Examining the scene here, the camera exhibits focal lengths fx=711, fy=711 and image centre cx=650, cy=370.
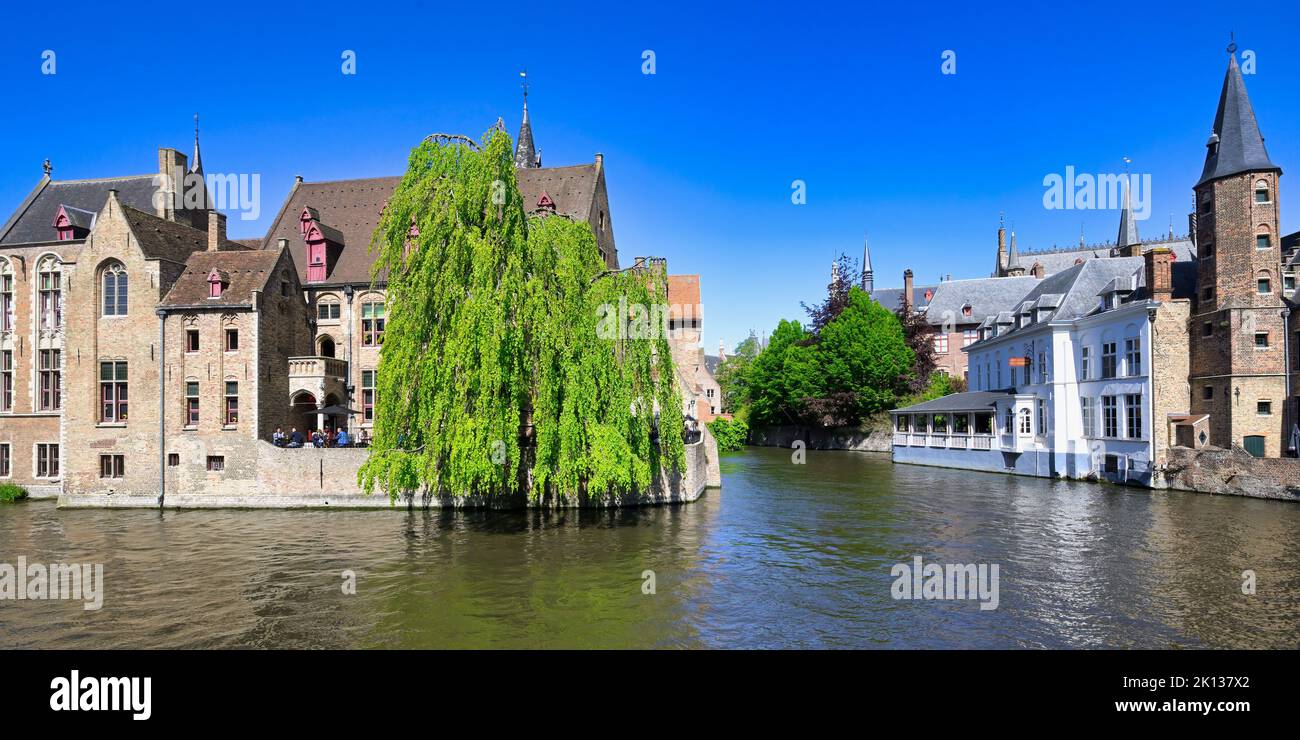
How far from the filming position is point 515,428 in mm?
19797

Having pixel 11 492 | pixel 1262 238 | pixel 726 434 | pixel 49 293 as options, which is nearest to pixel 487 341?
pixel 49 293

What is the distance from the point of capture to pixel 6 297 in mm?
30000

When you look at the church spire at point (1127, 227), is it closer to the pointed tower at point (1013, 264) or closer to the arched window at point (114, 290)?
the pointed tower at point (1013, 264)

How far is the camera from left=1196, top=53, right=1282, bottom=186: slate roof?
28.2 meters

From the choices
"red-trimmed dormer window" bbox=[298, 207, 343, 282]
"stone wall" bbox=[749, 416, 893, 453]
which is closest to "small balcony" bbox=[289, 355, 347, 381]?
"red-trimmed dormer window" bbox=[298, 207, 343, 282]

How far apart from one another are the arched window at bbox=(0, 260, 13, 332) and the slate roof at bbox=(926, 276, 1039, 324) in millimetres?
63273

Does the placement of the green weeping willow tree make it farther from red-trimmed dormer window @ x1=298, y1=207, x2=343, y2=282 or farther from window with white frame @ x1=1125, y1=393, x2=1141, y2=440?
window with white frame @ x1=1125, y1=393, x2=1141, y2=440

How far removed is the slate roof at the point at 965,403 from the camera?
126 feet

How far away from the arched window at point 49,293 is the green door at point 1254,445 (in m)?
47.4

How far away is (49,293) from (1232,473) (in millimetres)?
47026

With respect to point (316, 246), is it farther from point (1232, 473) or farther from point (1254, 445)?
point (1254, 445)

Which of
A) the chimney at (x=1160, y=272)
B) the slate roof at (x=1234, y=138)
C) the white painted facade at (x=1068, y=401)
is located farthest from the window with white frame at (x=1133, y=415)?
the slate roof at (x=1234, y=138)
